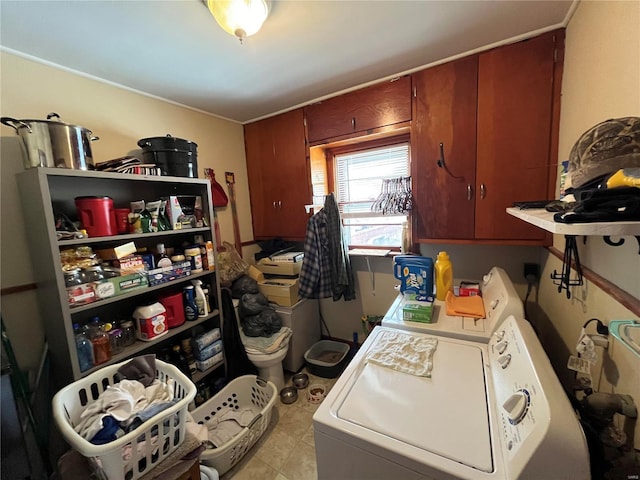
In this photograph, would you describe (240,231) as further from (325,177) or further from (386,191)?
(386,191)

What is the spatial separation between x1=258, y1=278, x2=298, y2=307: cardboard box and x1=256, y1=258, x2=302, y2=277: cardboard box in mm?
67

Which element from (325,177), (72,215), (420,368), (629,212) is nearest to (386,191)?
(325,177)

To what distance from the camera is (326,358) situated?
7.76ft

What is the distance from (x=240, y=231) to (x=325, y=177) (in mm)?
983

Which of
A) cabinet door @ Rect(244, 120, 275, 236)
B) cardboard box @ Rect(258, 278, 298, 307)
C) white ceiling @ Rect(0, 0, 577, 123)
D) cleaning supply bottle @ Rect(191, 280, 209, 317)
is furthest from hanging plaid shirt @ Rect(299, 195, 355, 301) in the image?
white ceiling @ Rect(0, 0, 577, 123)

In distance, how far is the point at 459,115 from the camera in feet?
5.28

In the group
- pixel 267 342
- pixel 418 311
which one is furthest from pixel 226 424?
pixel 418 311

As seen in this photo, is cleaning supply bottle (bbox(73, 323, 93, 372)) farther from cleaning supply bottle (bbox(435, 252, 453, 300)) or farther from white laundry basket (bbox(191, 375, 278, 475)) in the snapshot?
cleaning supply bottle (bbox(435, 252, 453, 300))

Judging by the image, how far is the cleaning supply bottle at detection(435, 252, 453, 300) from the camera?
4.88ft

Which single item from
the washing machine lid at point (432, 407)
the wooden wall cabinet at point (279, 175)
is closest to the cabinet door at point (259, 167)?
the wooden wall cabinet at point (279, 175)

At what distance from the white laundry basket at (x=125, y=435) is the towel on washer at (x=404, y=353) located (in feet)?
2.61

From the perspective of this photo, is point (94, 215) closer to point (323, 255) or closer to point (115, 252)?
point (115, 252)

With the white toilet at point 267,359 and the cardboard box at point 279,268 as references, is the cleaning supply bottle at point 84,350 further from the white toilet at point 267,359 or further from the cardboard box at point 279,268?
the cardboard box at point 279,268

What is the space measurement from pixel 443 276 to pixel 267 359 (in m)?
1.34
